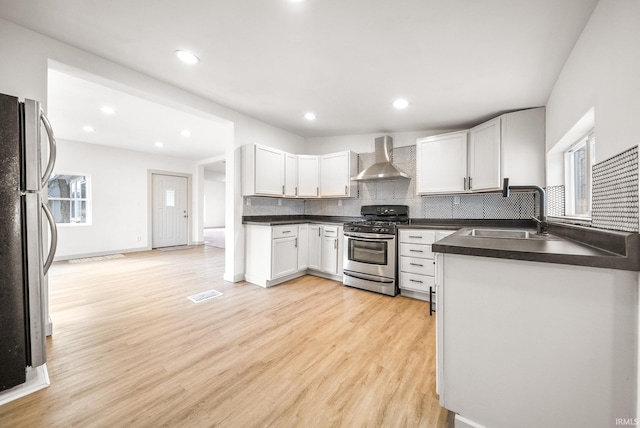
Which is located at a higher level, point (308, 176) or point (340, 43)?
point (340, 43)

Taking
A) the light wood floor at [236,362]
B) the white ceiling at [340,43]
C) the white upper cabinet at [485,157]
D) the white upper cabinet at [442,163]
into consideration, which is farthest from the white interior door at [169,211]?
the white upper cabinet at [485,157]

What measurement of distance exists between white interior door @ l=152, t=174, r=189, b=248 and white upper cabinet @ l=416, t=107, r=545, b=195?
6260mm

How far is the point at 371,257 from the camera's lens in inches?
130

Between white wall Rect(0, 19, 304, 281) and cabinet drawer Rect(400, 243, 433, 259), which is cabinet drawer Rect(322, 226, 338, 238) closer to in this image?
cabinet drawer Rect(400, 243, 433, 259)

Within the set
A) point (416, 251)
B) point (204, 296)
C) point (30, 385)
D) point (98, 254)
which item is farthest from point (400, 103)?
point (98, 254)

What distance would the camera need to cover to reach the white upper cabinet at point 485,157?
2891 millimetres

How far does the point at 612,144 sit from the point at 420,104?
1.95 m

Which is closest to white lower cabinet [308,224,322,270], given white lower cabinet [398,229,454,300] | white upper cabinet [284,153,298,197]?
white upper cabinet [284,153,298,197]

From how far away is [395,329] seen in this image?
226 cm

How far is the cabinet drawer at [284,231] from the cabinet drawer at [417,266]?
1.58 meters

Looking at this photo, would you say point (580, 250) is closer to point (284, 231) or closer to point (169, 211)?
point (284, 231)

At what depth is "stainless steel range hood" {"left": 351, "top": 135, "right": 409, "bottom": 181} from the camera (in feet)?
11.7

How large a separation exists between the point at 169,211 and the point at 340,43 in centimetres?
649

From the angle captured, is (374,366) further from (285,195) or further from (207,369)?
(285,195)
